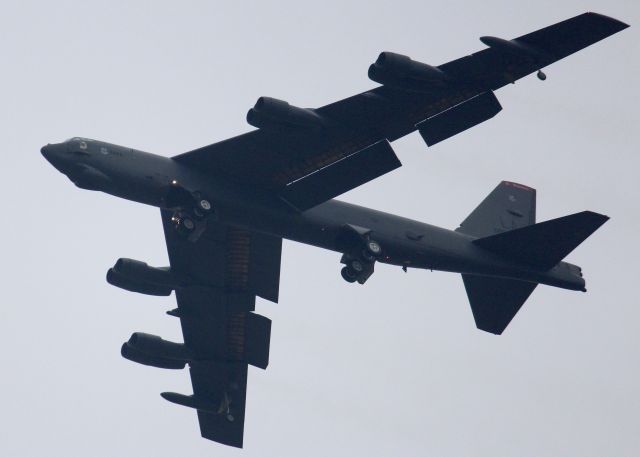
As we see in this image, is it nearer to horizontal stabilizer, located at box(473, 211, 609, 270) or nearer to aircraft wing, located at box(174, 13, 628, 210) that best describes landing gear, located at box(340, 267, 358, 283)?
aircraft wing, located at box(174, 13, 628, 210)

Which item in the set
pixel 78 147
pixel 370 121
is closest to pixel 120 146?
pixel 78 147

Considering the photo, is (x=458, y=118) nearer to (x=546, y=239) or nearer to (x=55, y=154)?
(x=546, y=239)

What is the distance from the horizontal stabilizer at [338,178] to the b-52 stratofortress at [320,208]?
46 mm

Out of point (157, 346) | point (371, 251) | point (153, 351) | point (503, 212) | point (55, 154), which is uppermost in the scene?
point (55, 154)

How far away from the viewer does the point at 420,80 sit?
39.8m

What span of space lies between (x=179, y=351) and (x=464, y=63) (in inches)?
667

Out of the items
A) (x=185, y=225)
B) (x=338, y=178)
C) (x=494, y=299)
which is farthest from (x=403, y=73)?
(x=494, y=299)

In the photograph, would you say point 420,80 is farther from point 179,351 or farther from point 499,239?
point 179,351

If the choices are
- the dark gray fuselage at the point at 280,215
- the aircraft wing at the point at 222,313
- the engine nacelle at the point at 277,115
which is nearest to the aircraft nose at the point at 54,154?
the dark gray fuselage at the point at 280,215

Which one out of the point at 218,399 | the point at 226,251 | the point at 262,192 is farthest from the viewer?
the point at 218,399

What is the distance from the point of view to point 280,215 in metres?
43.0

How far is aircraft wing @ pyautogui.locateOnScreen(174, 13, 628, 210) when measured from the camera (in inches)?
1586

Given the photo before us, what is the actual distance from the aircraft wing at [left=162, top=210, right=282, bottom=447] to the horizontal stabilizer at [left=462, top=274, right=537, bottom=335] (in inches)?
297

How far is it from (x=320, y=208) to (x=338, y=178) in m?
1.40
